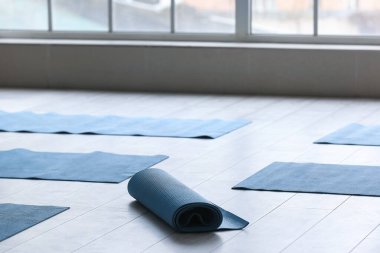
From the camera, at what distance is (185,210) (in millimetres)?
4562

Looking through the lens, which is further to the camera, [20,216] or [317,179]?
[317,179]

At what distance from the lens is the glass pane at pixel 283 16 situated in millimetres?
9578

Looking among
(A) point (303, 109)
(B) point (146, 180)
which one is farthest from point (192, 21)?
(B) point (146, 180)

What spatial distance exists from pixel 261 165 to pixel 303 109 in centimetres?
236

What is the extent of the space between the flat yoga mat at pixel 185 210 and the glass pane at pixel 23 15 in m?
5.80

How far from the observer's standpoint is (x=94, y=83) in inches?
385

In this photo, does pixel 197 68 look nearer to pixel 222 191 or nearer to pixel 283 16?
pixel 283 16

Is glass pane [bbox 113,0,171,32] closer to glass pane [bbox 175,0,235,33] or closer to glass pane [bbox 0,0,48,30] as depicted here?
glass pane [bbox 175,0,235,33]

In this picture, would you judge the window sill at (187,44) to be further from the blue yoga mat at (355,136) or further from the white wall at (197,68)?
the blue yoga mat at (355,136)

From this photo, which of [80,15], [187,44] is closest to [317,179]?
[187,44]

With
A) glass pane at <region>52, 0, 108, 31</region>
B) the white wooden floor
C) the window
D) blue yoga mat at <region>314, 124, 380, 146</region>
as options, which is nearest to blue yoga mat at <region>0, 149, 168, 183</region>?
the white wooden floor

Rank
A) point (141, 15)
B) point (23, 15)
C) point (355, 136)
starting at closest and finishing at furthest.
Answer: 1. point (355, 136)
2. point (141, 15)
3. point (23, 15)

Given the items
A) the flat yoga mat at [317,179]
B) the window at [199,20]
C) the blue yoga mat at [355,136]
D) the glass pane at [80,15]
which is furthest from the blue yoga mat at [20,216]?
the glass pane at [80,15]

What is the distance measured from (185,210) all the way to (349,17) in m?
5.32
